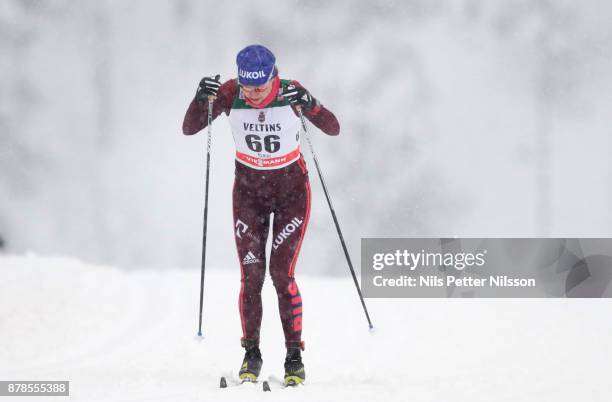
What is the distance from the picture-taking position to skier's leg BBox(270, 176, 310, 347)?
5.15 m

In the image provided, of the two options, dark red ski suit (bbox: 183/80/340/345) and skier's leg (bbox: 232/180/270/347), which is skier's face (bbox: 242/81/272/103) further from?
skier's leg (bbox: 232/180/270/347)

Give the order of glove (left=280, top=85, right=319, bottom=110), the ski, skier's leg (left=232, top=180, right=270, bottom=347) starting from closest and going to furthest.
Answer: the ski → glove (left=280, top=85, right=319, bottom=110) → skier's leg (left=232, top=180, right=270, bottom=347)

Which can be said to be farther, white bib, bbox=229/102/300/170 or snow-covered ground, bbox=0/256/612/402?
snow-covered ground, bbox=0/256/612/402

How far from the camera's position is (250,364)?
16.9ft

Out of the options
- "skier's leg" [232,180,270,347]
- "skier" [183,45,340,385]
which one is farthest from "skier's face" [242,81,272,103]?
"skier's leg" [232,180,270,347]

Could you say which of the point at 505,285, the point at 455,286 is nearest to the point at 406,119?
the point at 505,285

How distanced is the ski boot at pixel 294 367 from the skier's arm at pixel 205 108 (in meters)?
1.68

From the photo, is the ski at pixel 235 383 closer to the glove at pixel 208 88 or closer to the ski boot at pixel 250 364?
the ski boot at pixel 250 364

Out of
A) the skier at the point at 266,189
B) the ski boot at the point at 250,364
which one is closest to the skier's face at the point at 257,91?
the skier at the point at 266,189

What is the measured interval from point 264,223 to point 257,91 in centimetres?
98

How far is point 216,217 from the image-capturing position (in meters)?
19.6

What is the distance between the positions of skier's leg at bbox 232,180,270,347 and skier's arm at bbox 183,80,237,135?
22.0 inches

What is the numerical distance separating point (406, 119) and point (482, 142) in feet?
7.85

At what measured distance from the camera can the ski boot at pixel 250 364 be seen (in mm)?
5074
